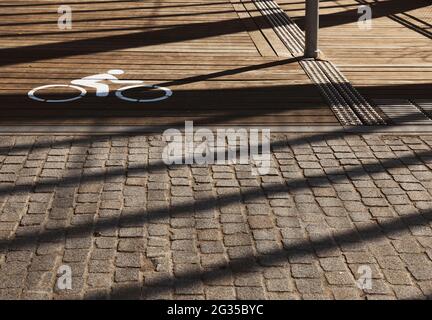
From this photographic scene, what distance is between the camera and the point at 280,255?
468 centimetres

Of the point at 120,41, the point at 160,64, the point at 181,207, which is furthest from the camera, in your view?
the point at 120,41

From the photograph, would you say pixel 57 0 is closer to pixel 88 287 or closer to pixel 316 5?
pixel 316 5

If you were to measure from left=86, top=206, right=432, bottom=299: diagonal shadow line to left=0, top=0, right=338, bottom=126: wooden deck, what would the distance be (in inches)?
94.0

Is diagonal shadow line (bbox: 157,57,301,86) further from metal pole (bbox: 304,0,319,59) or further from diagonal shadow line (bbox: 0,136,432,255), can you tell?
diagonal shadow line (bbox: 0,136,432,255)

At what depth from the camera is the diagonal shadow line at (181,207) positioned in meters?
4.86

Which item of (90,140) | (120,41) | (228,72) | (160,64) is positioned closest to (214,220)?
(90,140)

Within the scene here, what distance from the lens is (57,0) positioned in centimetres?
1500

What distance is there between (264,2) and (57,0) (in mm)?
4741

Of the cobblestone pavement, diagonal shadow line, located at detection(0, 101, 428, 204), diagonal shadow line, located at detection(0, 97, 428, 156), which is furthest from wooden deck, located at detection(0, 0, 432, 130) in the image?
diagonal shadow line, located at detection(0, 101, 428, 204)

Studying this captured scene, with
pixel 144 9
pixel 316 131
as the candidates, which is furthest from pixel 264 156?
pixel 144 9

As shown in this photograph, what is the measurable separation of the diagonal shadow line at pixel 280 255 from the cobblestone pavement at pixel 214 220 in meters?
0.01

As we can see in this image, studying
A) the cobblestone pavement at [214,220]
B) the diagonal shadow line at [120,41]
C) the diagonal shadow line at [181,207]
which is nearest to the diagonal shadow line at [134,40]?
the diagonal shadow line at [120,41]

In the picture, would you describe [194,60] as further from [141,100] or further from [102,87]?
[141,100]

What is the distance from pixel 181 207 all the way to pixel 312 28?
17.4 feet
